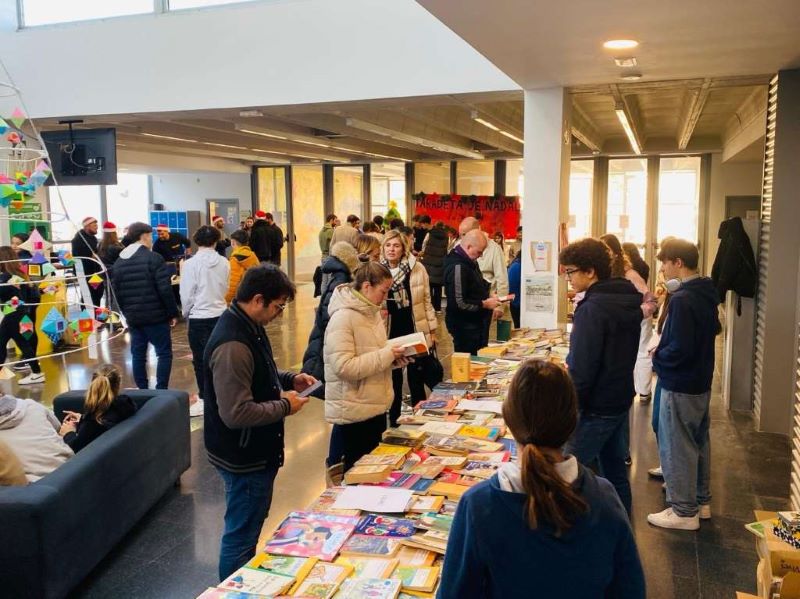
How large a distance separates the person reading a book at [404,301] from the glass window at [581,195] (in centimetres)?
1078

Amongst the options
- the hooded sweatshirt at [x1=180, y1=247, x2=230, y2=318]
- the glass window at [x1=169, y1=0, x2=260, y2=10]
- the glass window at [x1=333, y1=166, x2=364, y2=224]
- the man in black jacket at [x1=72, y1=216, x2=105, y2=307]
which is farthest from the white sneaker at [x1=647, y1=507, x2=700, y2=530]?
the glass window at [x1=333, y1=166, x2=364, y2=224]

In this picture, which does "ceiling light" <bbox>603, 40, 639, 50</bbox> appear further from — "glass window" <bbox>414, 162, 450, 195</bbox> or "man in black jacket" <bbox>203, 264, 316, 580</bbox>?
"glass window" <bbox>414, 162, 450, 195</bbox>

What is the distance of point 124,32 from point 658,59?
5.82 meters

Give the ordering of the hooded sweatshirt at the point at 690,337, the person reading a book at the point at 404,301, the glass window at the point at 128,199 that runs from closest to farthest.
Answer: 1. the hooded sweatshirt at the point at 690,337
2. the person reading a book at the point at 404,301
3. the glass window at the point at 128,199

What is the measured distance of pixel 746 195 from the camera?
14.3m

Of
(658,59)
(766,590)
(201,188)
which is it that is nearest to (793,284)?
(658,59)

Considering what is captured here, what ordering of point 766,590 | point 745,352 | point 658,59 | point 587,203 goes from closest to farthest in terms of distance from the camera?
point 766,590
point 658,59
point 745,352
point 587,203

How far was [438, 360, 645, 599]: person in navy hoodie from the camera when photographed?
1.54 m

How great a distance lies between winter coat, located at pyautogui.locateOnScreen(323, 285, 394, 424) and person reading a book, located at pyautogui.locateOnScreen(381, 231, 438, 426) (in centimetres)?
163

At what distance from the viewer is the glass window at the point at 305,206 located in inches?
727

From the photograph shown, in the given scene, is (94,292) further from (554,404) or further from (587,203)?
(554,404)

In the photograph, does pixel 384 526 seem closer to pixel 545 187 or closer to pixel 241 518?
pixel 241 518

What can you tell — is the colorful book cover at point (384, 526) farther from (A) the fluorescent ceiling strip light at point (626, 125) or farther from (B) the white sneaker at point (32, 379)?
(B) the white sneaker at point (32, 379)

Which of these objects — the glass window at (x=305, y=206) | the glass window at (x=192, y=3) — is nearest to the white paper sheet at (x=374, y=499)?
the glass window at (x=192, y=3)
